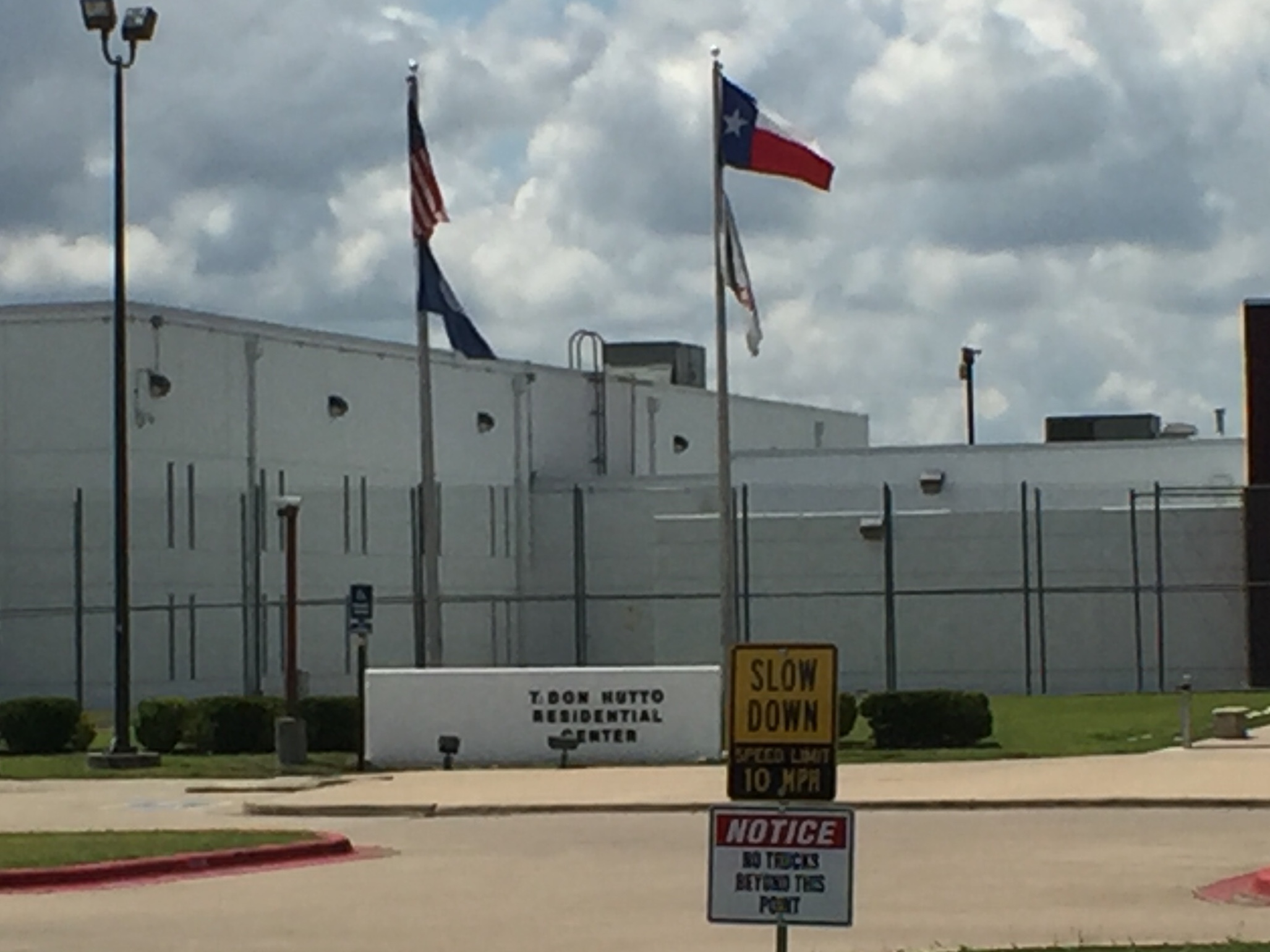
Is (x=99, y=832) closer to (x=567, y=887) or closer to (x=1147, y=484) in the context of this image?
(x=567, y=887)

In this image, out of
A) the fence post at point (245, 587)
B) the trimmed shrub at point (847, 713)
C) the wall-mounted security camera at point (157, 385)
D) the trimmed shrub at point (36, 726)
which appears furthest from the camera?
the wall-mounted security camera at point (157, 385)

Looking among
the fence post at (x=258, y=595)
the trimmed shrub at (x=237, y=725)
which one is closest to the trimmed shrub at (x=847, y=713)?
the trimmed shrub at (x=237, y=725)

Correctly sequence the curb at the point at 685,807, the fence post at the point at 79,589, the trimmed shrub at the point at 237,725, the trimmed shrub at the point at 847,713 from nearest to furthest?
the curb at the point at 685,807 → the trimmed shrub at the point at 847,713 → the trimmed shrub at the point at 237,725 → the fence post at the point at 79,589

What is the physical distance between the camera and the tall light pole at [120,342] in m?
33.1

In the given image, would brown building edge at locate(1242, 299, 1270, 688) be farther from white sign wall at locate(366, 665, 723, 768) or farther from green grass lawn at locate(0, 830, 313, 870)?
green grass lawn at locate(0, 830, 313, 870)

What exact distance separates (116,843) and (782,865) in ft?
40.2

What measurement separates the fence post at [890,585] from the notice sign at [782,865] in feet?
117

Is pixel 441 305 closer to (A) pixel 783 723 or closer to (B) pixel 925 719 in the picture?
(B) pixel 925 719

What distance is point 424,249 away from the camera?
37.8 meters

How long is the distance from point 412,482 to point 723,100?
2725 centimetres

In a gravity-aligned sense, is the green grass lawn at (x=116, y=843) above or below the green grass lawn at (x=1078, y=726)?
below

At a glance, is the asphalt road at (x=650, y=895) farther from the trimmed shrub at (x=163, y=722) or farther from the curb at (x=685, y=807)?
the trimmed shrub at (x=163, y=722)

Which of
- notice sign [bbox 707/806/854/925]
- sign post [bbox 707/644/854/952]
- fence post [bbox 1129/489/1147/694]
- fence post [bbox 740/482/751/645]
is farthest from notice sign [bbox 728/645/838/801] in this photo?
fence post [bbox 1129/489/1147/694]

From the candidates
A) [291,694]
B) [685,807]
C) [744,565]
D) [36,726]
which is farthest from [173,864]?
[744,565]
